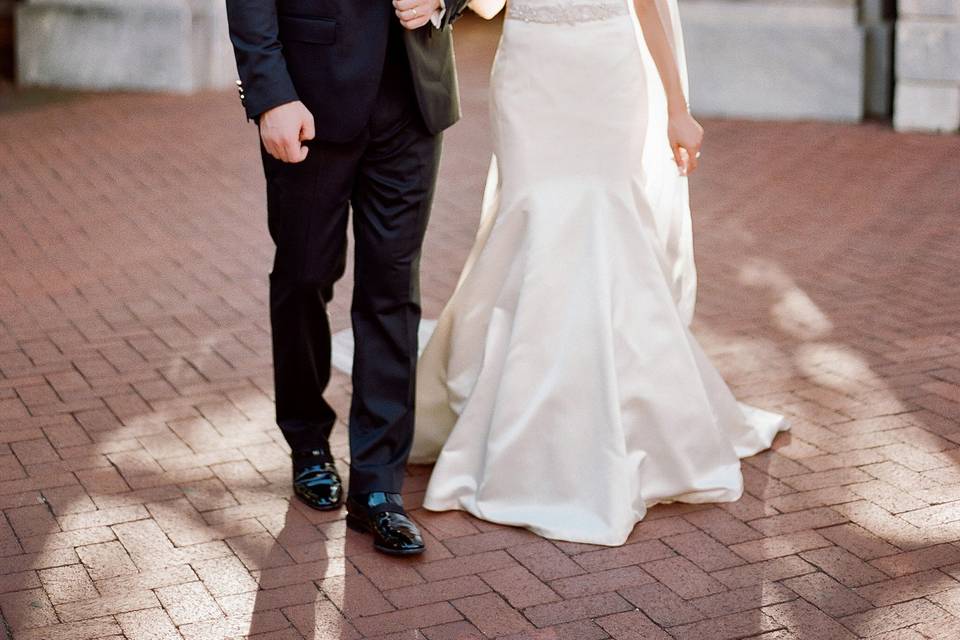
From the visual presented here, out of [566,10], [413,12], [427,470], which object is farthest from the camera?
[427,470]

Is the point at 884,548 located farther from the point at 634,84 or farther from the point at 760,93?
the point at 760,93

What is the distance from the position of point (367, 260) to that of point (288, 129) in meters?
0.47

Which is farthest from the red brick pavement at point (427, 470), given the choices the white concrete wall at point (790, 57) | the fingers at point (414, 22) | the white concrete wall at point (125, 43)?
the white concrete wall at point (125, 43)

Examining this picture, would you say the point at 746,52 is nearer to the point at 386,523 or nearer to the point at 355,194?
the point at 355,194

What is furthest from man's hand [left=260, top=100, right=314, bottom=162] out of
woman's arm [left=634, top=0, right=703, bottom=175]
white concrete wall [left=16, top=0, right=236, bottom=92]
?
white concrete wall [left=16, top=0, right=236, bottom=92]

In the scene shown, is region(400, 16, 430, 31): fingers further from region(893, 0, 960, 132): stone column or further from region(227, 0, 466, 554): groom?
region(893, 0, 960, 132): stone column

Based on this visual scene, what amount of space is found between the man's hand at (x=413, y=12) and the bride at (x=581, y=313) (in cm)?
49

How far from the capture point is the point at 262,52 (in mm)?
3254

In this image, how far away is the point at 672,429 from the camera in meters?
3.78

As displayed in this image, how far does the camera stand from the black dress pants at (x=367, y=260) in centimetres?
345

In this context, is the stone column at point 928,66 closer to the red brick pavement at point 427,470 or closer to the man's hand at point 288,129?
the red brick pavement at point 427,470

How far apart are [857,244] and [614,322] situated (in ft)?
10.8

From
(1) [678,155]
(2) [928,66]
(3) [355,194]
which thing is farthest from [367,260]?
(2) [928,66]

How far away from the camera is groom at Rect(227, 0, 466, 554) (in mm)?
3293
